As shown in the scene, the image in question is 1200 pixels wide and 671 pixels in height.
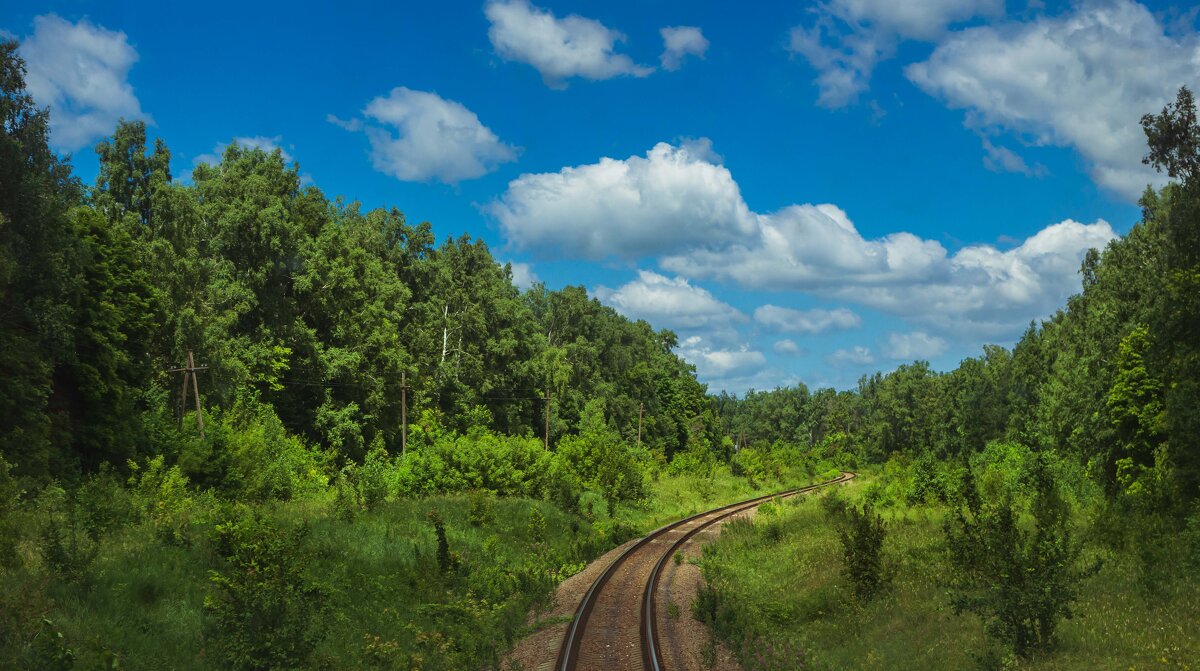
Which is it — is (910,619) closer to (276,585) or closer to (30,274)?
(276,585)

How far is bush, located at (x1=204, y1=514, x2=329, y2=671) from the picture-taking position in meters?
12.2

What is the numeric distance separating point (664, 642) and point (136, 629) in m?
10.1

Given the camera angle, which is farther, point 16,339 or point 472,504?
point 472,504

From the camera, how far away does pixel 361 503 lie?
28.4 meters

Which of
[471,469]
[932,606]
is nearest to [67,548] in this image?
[932,606]

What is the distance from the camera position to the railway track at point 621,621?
14359 mm

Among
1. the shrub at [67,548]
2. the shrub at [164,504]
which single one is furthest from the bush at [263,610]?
the shrub at [164,504]

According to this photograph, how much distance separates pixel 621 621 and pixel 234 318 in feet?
116

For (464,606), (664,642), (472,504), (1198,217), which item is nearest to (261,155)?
(472,504)

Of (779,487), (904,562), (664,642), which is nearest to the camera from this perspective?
(664,642)

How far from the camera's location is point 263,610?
483 inches

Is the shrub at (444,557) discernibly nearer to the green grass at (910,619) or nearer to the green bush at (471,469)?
the green grass at (910,619)

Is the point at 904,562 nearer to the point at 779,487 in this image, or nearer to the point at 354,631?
the point at 354,631

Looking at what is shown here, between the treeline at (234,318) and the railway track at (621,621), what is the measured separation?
58.7 ft
